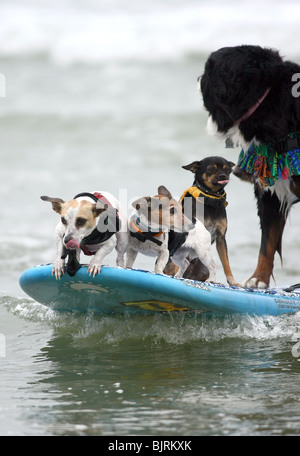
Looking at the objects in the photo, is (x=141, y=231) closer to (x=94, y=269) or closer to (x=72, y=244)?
(x=94, y=269)

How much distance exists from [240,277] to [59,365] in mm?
3711

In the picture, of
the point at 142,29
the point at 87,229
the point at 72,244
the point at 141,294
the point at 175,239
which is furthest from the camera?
the point at 142,29

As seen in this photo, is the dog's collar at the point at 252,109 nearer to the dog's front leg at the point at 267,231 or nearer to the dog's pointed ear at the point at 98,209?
the dog's front leg at the point at 267,231

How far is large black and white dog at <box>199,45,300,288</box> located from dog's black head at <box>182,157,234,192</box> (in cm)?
17

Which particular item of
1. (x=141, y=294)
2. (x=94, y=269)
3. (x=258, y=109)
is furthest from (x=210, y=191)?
(x=94, y=269)

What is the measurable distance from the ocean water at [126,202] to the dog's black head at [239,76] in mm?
1425

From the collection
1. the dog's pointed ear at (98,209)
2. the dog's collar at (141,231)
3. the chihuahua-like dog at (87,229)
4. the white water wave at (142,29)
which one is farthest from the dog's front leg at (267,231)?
the white water wave at (142,29)

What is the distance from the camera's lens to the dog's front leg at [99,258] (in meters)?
4.57

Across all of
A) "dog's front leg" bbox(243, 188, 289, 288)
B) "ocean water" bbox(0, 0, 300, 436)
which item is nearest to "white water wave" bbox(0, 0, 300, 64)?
"ocean water" bbox(0, 0, 300, 436)

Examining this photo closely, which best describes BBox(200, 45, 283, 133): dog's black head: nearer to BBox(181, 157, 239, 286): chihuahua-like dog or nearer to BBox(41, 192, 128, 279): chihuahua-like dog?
BBox(181, 157, 239, 286): chihuahua-like dog

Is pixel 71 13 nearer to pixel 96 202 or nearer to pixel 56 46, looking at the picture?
pixel 56 46

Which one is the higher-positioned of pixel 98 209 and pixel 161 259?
pixel 98 209

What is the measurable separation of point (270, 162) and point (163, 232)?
3.40 ft

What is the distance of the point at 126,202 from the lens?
554 centimetres
